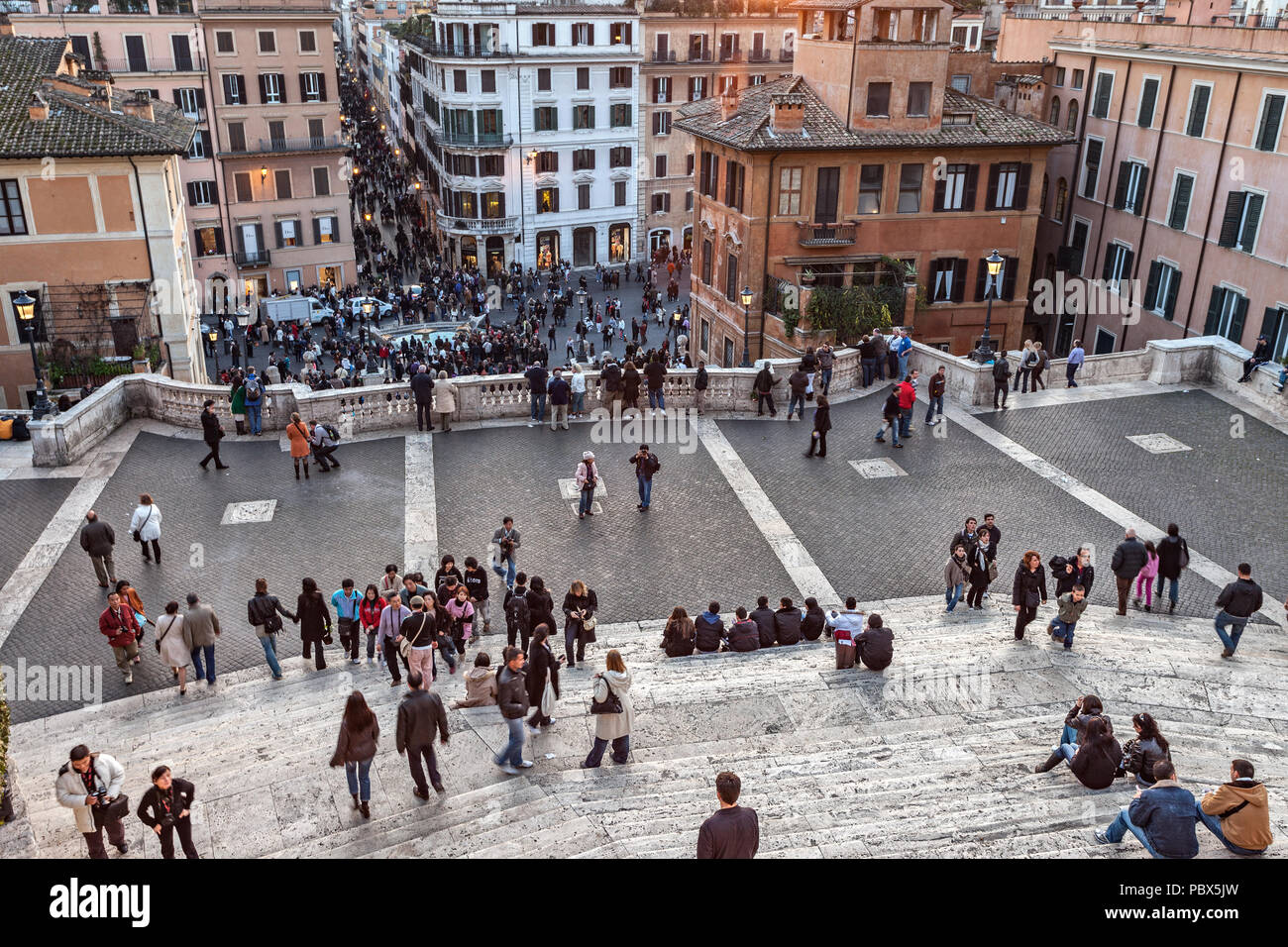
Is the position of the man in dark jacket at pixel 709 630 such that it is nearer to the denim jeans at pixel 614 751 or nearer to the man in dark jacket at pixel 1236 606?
the denim jeans at pixel 614 751

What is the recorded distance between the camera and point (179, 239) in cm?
3341

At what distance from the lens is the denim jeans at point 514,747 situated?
455 inches

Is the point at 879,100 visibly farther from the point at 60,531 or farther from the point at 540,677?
the point at 540,677

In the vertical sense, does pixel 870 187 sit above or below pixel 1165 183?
below

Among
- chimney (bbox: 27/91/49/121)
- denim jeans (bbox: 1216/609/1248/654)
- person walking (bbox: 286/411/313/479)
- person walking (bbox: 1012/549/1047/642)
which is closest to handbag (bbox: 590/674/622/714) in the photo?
denim jeans (bbox: 1216/609/1248/654)

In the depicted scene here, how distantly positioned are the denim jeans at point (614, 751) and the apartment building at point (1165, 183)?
2862cm

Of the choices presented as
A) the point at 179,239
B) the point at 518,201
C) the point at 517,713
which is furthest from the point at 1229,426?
the point at 518,201

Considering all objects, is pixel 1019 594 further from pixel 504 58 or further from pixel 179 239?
Result: pixel 504 58

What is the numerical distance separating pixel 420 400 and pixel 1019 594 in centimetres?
1380

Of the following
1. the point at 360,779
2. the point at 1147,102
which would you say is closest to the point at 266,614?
the point at 360,779

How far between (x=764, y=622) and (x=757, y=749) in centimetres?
291

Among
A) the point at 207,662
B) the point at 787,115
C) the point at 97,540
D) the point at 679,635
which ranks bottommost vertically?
the point at 207,662

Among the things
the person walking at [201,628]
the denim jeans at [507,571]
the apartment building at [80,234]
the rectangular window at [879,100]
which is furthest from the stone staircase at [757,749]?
the rectangular window at [879,100]

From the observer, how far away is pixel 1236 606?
48.0 feet
